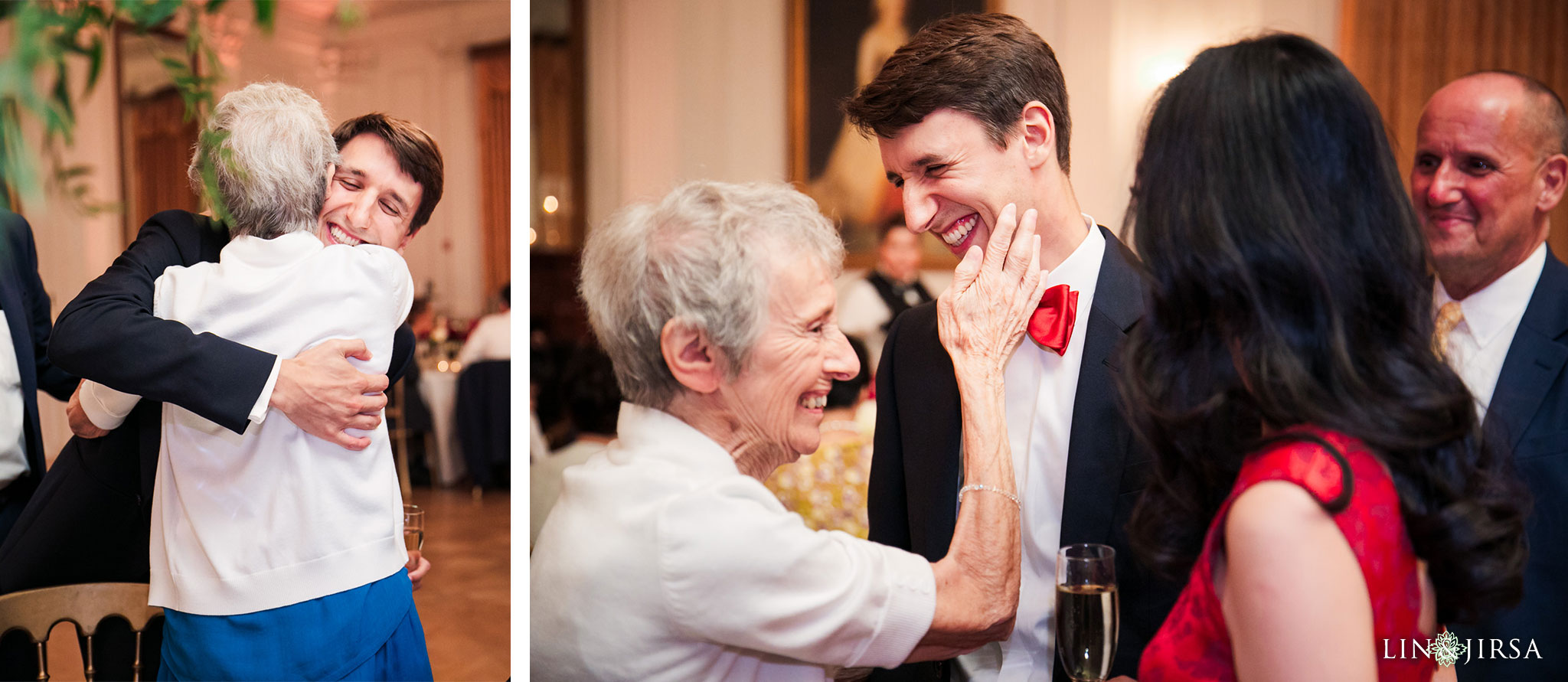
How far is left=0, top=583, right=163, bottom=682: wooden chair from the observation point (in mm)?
1485

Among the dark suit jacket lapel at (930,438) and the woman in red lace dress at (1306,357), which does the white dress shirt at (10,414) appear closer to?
the dark suit jacket lapel at (930,438)

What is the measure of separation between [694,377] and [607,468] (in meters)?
0.20

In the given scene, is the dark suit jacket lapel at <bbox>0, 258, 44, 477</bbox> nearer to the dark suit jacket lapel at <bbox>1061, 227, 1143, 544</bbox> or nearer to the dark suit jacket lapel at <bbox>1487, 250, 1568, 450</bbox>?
the dark suit jacket lapel at <bbox>1061, 227, 1143, 544</bbox>

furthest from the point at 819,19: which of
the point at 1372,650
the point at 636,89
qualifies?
the point at 1372,650

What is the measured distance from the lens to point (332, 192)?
1.55 metres

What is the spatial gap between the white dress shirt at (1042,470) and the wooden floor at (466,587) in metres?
1.02

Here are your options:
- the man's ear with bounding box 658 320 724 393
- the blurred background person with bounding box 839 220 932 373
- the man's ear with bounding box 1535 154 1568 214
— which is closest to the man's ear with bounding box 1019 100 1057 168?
the man's ear with bounding box 658 320 724 393

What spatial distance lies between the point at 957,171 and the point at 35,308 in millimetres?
1638

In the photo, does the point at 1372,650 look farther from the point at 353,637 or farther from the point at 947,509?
the point at 353,637

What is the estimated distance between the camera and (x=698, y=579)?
4.10ft

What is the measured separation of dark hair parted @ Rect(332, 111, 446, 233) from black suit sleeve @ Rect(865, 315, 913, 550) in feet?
3.22

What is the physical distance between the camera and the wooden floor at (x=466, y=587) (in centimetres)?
180

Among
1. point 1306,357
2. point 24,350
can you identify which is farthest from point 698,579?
point 24,350

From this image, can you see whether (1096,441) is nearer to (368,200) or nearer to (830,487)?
(830,487)
